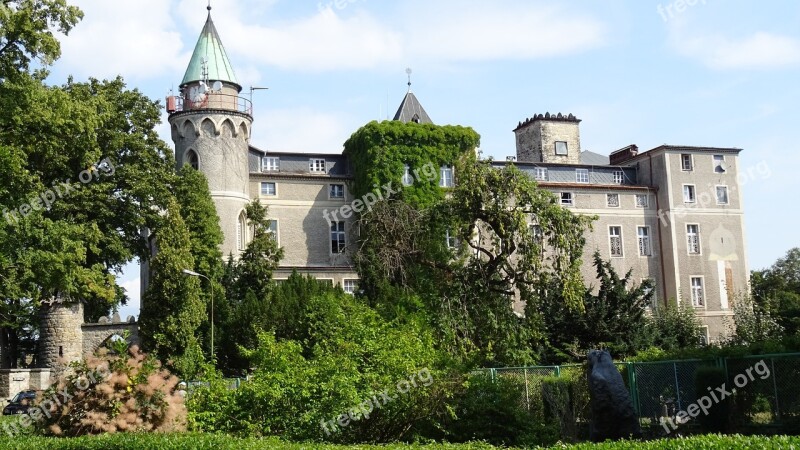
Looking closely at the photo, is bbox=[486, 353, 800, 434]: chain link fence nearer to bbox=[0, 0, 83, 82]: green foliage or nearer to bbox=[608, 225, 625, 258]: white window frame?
bbox=[0, 0, 83, 82]: green foliage

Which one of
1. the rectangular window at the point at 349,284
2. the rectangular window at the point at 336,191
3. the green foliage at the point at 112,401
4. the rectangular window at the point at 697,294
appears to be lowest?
the green foliage at the point at 112,401

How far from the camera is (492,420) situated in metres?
17.5

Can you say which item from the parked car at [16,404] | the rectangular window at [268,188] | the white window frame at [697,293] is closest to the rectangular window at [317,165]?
the rectangular window at [268,188]

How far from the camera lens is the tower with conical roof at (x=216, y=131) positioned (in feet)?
153

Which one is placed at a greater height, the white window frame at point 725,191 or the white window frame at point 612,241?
the white window frame at point 725,191

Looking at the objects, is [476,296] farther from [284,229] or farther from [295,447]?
[284,229]

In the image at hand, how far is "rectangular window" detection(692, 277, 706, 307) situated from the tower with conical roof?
1126 inches

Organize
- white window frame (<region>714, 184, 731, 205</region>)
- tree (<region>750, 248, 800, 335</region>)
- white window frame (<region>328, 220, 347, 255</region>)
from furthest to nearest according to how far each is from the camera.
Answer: tree (<region>750, 248, 800, 335</region>) → white window frame (<region>714, 184, 731, 205</region>) → white window frame (<region>328, 220, 347, 255</region>)

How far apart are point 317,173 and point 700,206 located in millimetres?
25071

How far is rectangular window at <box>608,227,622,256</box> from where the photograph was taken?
2153 inches

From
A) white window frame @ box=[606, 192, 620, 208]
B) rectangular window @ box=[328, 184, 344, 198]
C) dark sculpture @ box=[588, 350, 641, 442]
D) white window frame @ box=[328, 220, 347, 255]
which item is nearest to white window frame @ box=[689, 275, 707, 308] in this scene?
white window frame @ box=[606, 192, 620, 208]

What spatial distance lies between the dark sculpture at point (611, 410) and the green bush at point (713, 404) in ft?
19.2

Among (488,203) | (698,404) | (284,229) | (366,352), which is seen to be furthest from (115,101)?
(698,404)

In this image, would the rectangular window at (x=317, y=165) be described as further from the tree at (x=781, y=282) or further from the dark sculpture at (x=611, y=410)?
the dark sculpture at (x=611, y=410)
